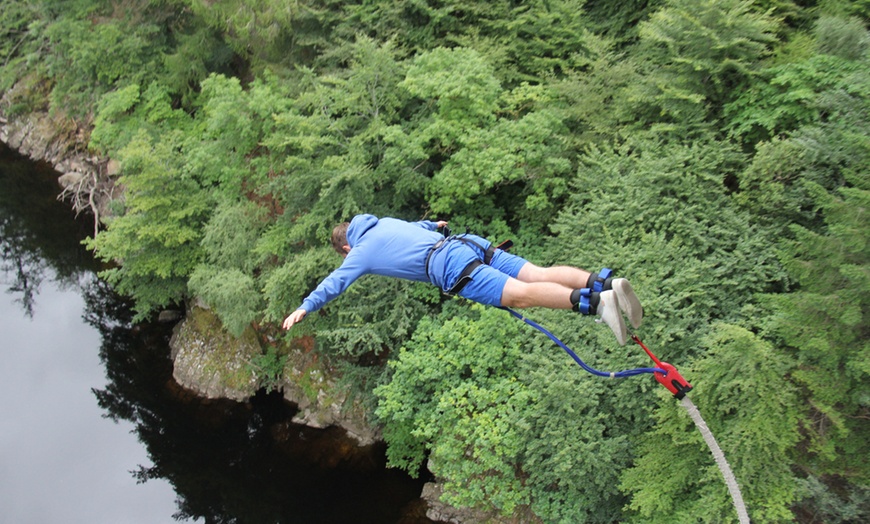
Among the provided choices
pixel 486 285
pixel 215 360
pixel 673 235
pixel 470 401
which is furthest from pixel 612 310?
pixel 215 360

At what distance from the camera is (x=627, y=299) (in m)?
4.11

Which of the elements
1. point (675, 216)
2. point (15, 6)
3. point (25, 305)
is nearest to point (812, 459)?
point (675, 216)

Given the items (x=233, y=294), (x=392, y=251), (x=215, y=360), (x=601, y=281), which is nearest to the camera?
(x=601, y=281)

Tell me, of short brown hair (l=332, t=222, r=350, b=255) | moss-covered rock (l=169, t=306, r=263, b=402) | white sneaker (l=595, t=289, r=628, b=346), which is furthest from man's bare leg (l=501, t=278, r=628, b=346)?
moss-covered rock (l=169, t=306, r=263, b=402)

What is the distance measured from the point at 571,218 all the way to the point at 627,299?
358 centimetres

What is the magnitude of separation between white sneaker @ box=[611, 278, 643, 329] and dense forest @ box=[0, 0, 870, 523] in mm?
1824

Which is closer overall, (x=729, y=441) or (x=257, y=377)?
(x=729, y=441)

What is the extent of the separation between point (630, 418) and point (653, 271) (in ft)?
5.53

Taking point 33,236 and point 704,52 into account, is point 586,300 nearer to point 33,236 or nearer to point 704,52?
point 704,52

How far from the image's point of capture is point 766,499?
5.38 metres

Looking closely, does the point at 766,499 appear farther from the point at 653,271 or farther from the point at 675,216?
the point at 675,216

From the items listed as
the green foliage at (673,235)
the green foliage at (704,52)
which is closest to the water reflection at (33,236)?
the green foliage at (673,235)

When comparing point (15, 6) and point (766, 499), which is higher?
point (15, 6)

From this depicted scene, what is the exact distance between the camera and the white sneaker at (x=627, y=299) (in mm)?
4062
